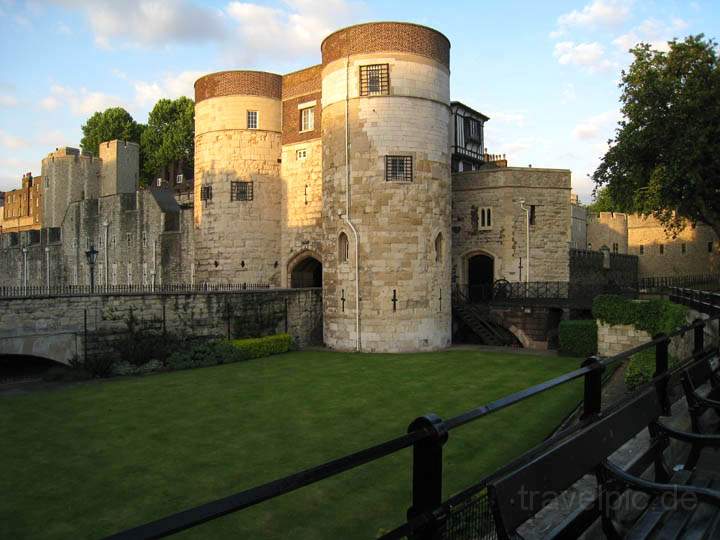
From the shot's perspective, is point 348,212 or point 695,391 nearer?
point 695,391

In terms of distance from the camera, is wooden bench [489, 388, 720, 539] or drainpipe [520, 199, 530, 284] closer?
wooden bench [489, 388, 720, 539]

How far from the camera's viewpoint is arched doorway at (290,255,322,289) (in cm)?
2959

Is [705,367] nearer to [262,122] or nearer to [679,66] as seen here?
[679,66]

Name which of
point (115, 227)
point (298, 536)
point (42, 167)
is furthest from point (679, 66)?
point (42, 167)

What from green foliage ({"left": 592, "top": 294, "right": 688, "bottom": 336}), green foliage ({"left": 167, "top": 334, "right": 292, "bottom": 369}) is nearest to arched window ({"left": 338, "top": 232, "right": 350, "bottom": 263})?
green foliage ({"left": 167, "top": 334, "right": 292, "bottom": 369})

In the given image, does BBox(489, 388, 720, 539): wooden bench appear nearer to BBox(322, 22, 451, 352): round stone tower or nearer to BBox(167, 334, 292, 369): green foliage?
BBox(167, 334, 292, 369): green foliage

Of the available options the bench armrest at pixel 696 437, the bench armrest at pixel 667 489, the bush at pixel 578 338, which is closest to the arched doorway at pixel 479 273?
the bush at pixel 578 338

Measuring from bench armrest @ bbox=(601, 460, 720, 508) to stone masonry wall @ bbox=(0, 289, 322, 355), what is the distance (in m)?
17.6

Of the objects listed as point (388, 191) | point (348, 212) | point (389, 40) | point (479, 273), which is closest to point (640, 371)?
point (388, 191)

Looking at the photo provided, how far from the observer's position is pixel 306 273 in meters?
30.6

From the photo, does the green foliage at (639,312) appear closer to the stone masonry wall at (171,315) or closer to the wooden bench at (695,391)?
the wooden bench at (695,391)

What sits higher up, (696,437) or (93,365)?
(696,437)

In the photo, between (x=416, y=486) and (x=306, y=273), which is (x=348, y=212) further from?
(x=416, y=486)

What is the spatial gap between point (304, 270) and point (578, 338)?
14.7 meters
